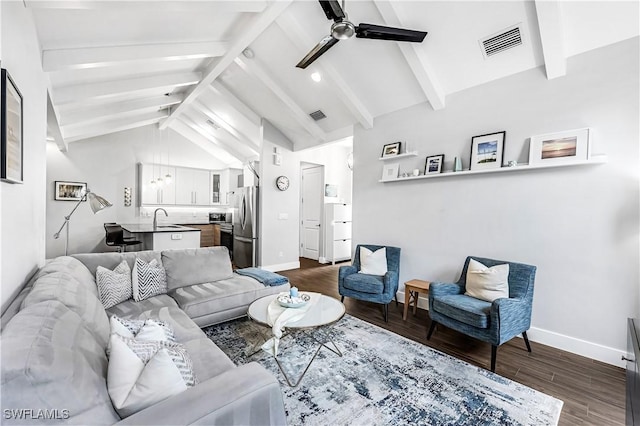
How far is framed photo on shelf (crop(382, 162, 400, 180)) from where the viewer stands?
3814mm

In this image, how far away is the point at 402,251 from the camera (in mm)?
3836

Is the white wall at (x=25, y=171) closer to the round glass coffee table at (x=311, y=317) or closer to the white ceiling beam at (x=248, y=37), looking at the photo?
the round glass coffee table at (x=311, y=317)

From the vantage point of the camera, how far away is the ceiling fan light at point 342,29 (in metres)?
2.06

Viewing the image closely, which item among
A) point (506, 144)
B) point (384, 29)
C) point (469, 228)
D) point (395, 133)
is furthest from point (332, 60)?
point (469, 228)

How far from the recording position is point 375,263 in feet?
11.8

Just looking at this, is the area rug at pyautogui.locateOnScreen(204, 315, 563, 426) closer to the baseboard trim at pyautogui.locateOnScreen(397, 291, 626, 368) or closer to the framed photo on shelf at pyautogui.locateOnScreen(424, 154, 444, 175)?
the baseboard trim at pyautogui.locateOnScreen(397, 291, 626, 368)

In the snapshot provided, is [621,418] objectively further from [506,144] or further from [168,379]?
[168,379]

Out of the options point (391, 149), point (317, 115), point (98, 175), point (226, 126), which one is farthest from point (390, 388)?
point (98, 175)

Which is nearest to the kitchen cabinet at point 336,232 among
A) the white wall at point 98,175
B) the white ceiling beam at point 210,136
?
the white ceiling beam at point 210,136

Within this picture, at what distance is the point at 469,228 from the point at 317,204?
160 inches

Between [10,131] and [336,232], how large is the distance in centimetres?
548

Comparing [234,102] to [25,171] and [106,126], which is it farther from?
[25,171]

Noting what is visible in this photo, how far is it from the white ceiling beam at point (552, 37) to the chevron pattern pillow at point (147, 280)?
403 centimetres

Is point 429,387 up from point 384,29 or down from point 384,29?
down
